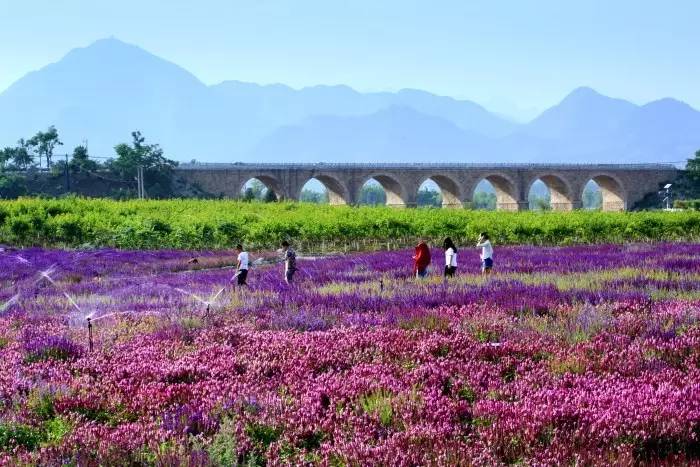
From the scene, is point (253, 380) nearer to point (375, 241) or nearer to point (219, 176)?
point (375, 241)

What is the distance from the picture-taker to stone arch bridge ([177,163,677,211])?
277 feet

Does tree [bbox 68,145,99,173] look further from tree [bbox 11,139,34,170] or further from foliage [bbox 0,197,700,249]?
foliage [bbox 0,197,700,249]

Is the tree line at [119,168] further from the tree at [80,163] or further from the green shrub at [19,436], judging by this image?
the green shrub at [19,436]

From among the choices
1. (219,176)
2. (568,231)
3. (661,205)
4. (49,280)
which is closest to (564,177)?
(661,205)

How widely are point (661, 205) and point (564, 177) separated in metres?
15.1

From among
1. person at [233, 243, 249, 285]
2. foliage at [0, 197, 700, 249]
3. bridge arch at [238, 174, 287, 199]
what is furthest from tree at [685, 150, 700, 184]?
person at [233, 243, 249, 285]

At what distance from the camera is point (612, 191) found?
361 ft

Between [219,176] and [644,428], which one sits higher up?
[219,176]

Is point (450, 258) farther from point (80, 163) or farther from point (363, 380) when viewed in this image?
point (80, 163)

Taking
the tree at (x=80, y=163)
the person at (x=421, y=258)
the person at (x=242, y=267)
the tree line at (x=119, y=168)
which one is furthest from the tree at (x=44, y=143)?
the person at (x=421, y=258)

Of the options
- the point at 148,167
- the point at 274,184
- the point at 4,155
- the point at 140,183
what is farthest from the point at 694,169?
the point at 4,155

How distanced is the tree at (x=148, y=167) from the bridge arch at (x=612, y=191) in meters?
58.8

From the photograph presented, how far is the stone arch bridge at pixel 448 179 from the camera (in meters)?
84.4

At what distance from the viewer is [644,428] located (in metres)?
4.55
